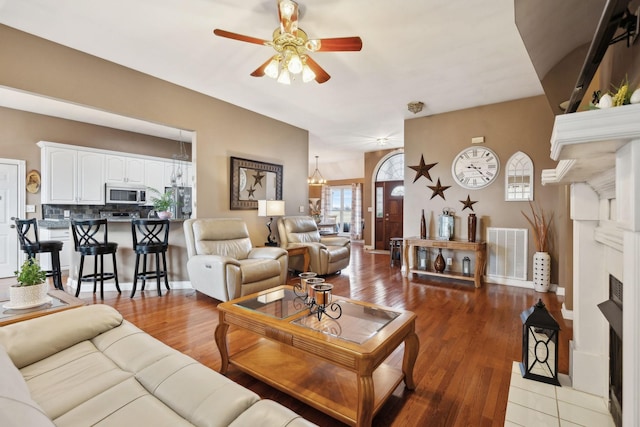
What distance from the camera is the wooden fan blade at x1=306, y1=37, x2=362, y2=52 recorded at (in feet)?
7.07

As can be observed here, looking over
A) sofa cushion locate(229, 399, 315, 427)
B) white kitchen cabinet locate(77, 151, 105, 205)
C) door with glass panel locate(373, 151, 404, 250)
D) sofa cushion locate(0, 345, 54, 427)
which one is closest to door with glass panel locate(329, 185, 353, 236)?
door with glass panel locate(373, 151, 404, 250)

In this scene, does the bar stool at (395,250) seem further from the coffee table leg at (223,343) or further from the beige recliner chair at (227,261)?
the coffee table leg at (223,343)

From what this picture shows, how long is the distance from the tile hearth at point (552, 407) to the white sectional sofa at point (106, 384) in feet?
4.90

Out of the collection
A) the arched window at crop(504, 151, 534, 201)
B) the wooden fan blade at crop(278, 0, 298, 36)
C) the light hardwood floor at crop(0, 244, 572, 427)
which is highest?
the wooden fan blade at crop(278, 0, 298, 36)

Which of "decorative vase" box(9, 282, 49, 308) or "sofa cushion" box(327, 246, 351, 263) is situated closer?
"decorative vase" box(9, 282, 49, 308)

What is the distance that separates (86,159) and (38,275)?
4.52 meters

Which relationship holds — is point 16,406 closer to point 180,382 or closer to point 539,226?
point 180,382

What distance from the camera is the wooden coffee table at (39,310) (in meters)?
1.66

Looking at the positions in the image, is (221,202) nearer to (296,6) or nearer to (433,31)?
(296,6)

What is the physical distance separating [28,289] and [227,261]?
1719mm

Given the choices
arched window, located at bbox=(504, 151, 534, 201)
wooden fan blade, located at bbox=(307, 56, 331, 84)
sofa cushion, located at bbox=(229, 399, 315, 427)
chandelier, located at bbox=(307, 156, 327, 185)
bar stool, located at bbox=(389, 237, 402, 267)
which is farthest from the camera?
chandelier, located at bbox=(307, 156, 327, 185)

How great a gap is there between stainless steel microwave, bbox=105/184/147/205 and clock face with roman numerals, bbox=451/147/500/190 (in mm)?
6255

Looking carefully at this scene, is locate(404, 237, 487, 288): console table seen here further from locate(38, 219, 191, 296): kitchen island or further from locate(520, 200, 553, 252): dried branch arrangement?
locate(38, 219, 191, 296): kitchen island

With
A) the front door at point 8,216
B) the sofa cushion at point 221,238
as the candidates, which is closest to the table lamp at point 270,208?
the sofa cushion at point 221,238
